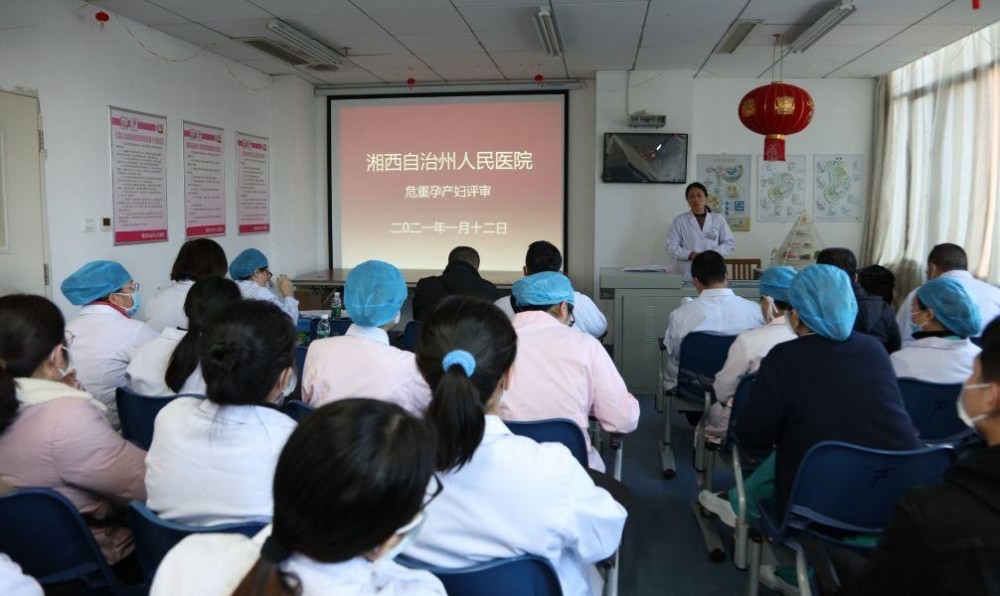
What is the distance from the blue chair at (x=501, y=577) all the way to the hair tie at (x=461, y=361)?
0.37 metres

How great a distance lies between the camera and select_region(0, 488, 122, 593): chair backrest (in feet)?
4.78

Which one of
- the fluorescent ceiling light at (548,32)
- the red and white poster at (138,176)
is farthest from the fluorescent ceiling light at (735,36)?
the red and white poster at (138,176)

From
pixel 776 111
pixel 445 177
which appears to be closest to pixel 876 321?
pixel 776 111

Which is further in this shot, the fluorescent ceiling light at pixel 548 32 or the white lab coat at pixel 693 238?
the white lab coat at pixel 693 238

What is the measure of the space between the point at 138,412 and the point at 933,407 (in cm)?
268

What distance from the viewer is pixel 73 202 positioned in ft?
14.8

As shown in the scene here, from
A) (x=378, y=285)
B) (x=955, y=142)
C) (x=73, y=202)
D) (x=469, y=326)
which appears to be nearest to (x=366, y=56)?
(x=73, y=202)

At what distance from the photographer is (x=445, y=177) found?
739 centimetres

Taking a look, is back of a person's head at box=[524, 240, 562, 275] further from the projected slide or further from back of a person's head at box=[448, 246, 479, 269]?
the projected slide

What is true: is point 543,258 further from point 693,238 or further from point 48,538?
point 48,538

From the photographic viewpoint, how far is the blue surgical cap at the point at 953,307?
2516mm

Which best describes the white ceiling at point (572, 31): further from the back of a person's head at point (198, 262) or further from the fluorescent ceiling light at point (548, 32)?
the back of a person's head at point (198, 262)

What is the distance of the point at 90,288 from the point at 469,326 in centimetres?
236

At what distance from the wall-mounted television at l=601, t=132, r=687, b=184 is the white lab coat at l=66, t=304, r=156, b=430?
15.6ft
